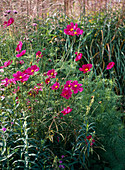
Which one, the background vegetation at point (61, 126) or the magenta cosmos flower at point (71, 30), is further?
the magenta cosmos flower at point (71, 30)

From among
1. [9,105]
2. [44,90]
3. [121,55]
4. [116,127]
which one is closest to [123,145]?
[116,127]

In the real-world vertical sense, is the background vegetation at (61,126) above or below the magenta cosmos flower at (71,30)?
below

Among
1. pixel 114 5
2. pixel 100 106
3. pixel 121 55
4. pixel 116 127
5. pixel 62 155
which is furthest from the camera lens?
pixel 114 5

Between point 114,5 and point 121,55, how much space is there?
1.23 m

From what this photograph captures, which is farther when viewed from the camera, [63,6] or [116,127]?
[63,6]

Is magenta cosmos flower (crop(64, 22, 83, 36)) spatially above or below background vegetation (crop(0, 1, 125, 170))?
above

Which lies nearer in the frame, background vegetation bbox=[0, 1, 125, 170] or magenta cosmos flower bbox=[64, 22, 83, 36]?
background vegetation bbox=[0, 1, 125, 170]

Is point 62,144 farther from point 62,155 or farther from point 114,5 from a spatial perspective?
point 114,5

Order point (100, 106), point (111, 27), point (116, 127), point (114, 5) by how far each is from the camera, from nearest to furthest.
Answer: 1. point (116, 127)
2. point (100, 106)
3. point (111, 27)
4. point (114, 5)

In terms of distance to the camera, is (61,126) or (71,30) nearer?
(61,126)

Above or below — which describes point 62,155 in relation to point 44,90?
below

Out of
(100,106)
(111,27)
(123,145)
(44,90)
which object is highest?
(111,27)

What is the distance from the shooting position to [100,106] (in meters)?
2.28

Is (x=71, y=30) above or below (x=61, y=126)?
above
